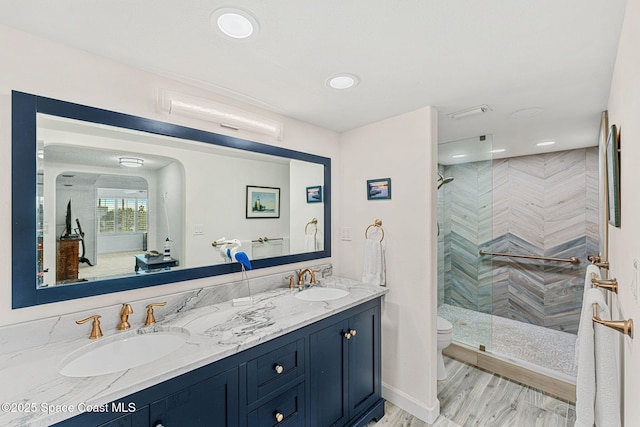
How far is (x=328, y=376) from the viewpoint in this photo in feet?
5.36

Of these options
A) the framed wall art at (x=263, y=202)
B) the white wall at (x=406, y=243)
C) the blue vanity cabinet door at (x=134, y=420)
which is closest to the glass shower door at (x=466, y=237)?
the white wall at (x=406, y=243)

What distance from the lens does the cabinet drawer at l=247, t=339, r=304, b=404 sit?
49.7 inches

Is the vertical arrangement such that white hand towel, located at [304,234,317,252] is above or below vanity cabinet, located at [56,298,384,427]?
above

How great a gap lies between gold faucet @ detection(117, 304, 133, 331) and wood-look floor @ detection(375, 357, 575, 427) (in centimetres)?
174

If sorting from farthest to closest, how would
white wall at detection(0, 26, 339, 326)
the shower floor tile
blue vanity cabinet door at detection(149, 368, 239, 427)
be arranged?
the shower floor tile
white wall at detection(0, 26, 339, 326)
blue vanity cabinet door at detection(149, 368, 239, 427)

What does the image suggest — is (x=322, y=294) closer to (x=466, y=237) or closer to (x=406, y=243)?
(x=406, y=243)

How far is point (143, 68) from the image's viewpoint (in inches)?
56.6

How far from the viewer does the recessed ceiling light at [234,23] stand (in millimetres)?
1045

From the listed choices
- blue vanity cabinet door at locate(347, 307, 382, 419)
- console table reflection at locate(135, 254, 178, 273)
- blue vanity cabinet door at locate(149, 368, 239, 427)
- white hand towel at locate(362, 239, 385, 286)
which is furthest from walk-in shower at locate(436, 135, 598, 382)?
console table reflection at locate(135, 254, 178, 273)

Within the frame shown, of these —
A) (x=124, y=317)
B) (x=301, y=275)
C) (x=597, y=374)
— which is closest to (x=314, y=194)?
(x=301, y=275)

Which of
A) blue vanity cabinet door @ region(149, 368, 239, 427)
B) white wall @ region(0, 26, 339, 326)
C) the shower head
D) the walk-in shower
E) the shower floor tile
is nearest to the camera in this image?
blue vanity cabinet door @ region(149, 368, 239, 427)

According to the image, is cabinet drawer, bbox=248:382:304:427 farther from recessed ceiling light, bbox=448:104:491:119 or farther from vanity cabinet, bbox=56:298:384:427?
recessed ceiling light, bbox=448:104:491:119

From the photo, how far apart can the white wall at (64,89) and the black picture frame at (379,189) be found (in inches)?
51.1

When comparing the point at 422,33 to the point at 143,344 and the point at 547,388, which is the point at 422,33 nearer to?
the point at 143,344
